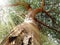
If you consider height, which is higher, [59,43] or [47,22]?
[47,22]

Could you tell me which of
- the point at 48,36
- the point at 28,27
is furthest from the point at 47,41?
the point at 28,27

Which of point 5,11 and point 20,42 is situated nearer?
point 20,42

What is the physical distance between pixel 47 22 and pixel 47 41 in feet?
0.65

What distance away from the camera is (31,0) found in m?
1.45

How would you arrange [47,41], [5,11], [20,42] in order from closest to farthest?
[20,42]
[47,41]
[5,11]

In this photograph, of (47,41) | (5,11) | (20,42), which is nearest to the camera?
(20,42)

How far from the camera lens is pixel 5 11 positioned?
143cm

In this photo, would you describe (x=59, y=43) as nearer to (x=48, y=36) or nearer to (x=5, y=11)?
(x=48, y=36)

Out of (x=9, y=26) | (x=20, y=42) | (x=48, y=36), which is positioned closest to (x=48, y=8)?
(x=48, y=36)

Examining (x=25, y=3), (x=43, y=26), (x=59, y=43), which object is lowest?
(x=59, y=43)

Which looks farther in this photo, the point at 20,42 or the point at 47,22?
the point at 47,22

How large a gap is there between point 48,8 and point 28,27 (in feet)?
1.84

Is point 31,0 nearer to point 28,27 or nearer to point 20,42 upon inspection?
point 28,27

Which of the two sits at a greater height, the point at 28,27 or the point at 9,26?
the point at 28,27
